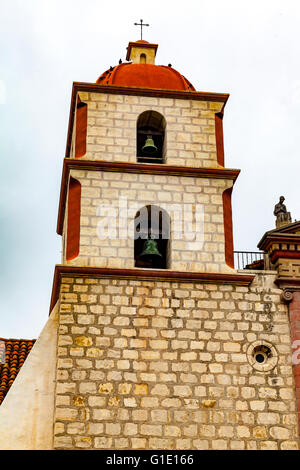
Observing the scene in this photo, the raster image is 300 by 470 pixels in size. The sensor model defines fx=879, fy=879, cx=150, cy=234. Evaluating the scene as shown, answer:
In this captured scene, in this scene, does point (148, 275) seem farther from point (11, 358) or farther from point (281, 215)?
point (11, 358)

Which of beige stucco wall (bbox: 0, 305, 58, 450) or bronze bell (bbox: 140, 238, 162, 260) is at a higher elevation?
bronze bell (bbox: 140, 238, 162, 260)

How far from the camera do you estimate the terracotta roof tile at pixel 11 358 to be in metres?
16.2

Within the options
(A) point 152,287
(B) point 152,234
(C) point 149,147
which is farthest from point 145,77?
(A) point 152,287

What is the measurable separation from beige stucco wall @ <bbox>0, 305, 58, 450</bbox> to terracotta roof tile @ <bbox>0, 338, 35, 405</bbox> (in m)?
2.11

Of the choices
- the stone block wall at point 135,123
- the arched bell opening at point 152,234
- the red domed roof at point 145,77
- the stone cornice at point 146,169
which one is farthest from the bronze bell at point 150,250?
the red domed roof at point 145,77

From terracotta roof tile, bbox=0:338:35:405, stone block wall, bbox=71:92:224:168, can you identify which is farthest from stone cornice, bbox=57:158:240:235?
terracotta roof tile, bbox=0:338:35:405

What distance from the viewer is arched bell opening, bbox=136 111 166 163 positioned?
15.9 meters

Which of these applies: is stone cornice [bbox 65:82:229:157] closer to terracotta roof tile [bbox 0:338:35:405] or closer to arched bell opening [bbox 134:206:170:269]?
arched bell opening [bbox 134:206:170:269]

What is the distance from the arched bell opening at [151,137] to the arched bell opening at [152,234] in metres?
1.19

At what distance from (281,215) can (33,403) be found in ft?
20.1

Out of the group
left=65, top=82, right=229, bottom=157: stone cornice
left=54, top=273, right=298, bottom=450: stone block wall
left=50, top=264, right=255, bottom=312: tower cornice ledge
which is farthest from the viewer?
left=65, top=82, right=229, bottom=157: stone cornice

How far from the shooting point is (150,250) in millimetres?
14711

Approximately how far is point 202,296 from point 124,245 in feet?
5.08
